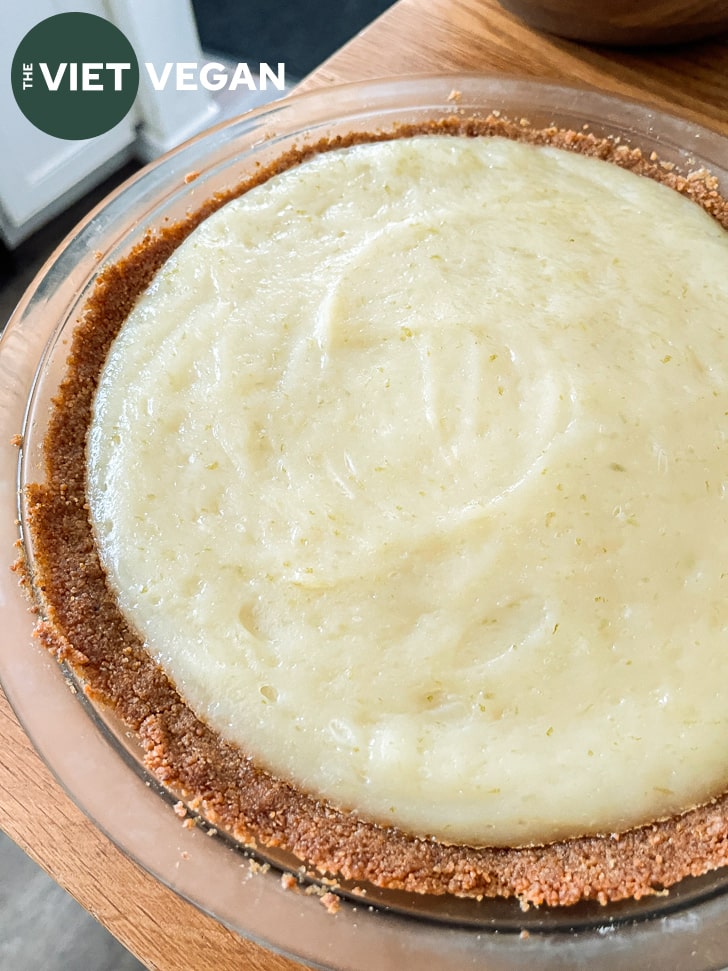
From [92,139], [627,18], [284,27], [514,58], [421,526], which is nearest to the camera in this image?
[421,526]

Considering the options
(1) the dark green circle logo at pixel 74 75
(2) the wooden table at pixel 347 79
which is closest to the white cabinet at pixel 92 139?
(1) the dark green circle logo at pixel 74 75

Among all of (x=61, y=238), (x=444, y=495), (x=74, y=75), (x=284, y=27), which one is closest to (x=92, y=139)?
(x=61, y=238)

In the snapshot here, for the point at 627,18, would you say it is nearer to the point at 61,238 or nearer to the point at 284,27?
the point at 61,238

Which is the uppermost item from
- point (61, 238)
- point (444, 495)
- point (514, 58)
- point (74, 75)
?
point (74, 75)

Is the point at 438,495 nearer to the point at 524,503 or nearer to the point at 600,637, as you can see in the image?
the point at 524,503

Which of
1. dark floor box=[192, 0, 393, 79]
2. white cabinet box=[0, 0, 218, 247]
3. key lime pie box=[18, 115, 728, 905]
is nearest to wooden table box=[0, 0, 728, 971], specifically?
key lime pie box=[18, 115, 728, 905]

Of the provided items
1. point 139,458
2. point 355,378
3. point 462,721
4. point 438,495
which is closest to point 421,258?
point 355,378

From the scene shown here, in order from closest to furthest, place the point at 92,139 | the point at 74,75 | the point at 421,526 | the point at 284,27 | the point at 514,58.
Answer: the point at 421,526 → the point at 514,58 → the point at 74,75 → the point at 92,139 → the point at 284,27

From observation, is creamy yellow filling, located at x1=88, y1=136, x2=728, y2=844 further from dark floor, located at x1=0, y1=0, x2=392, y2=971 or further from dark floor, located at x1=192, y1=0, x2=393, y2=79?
dark floor, located at x1=192, y1=0, x2=393, y2=79
